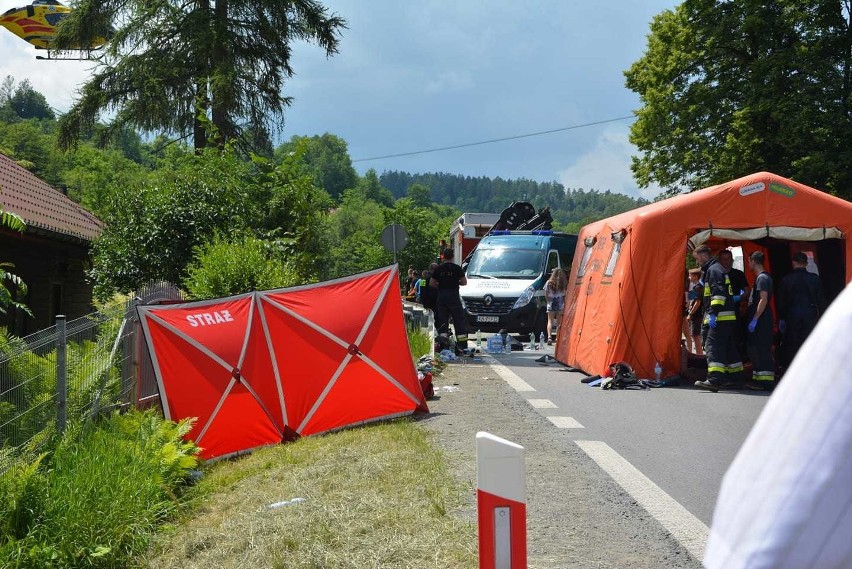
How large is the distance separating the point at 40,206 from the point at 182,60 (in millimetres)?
7611

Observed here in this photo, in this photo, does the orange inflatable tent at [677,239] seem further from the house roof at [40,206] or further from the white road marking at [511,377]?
the house roof at [40,206]

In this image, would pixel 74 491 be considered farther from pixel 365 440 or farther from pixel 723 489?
pixel 723 489

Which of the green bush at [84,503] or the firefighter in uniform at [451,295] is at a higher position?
the firefighter in uniform at [451,295]

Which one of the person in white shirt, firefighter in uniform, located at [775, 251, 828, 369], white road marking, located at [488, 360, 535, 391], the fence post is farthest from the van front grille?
the person in white shirt

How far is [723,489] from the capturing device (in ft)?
2.97

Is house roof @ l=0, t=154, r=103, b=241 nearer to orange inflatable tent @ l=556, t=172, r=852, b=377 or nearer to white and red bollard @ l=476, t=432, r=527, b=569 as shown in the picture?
orange inflatable tent @ l=556, t=172, r=852, b=377

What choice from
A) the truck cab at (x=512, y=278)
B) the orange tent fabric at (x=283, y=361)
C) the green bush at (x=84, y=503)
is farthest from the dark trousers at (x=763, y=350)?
the truck cab at (x=512, y=278)

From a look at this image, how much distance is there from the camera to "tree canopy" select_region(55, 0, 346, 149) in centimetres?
2498

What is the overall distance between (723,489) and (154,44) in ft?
87.6

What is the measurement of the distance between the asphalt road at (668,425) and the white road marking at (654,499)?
3.3 inches

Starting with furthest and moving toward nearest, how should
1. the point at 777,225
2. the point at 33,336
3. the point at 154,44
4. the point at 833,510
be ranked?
the point at 154,44 < the point at 777,225 < the point at 33,336 < the point at 833,510

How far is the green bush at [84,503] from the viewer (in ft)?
17.8

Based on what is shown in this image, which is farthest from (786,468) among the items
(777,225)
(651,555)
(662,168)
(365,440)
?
(662,168)

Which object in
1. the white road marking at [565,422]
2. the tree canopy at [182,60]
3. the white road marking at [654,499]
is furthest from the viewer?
the tree canopy at [182,60]
